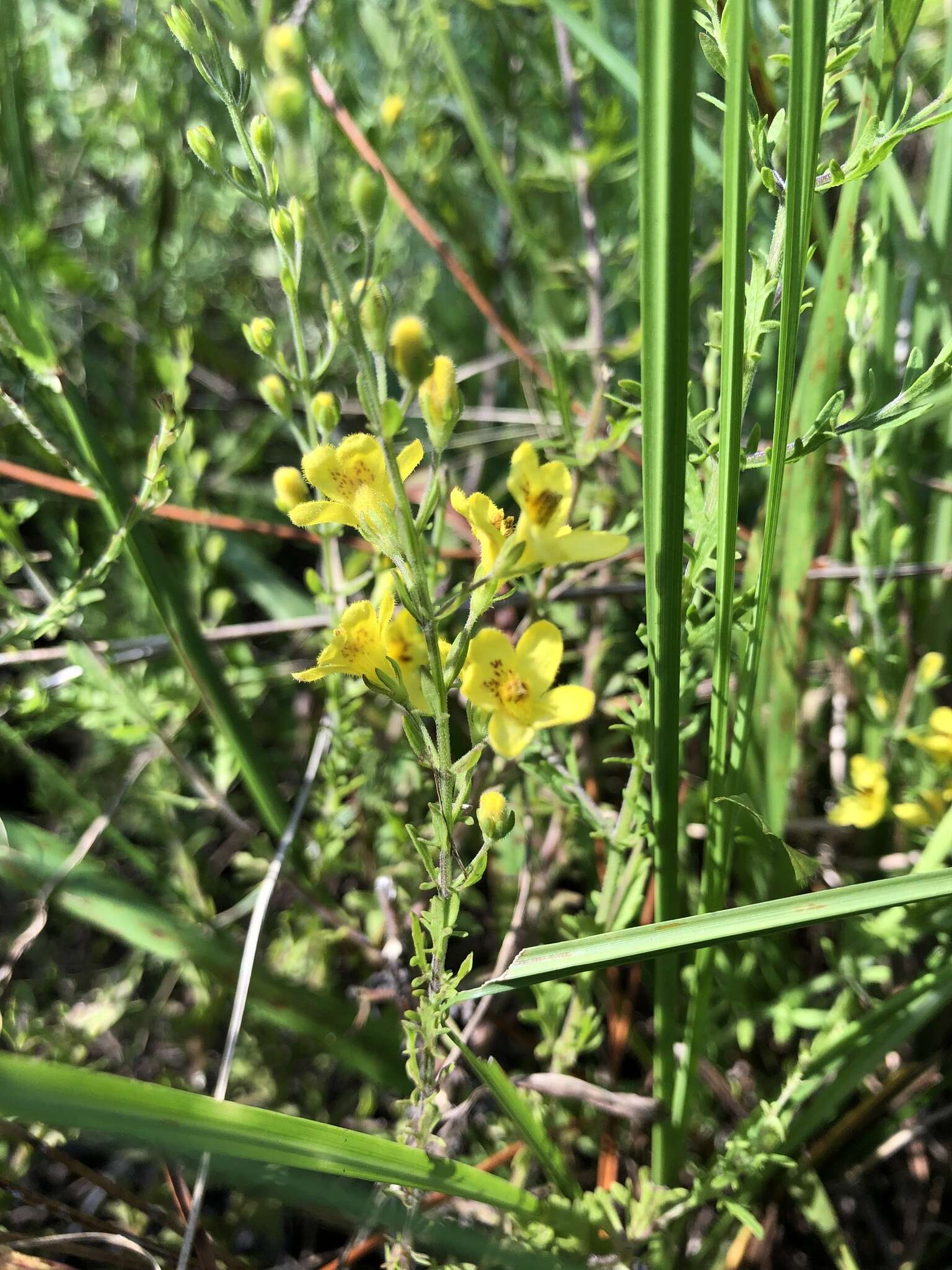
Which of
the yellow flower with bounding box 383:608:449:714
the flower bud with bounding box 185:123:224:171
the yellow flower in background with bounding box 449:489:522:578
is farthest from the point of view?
the flower bud with bounding box 185:123:224:171

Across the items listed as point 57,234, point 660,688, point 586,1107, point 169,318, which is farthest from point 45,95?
point 586,1107

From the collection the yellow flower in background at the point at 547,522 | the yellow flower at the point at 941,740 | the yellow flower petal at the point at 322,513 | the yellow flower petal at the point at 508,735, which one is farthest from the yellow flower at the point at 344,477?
the yellow flower at the point at 941,740

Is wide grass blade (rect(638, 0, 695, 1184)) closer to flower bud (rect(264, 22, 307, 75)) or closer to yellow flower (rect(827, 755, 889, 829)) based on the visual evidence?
flower bud (rect(264, 22, 307, 75))

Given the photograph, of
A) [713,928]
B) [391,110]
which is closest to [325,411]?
[713,928]

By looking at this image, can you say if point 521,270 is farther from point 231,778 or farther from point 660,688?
point 660,688

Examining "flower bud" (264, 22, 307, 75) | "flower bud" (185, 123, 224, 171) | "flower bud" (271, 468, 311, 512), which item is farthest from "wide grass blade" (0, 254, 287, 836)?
"flower bud" (264, 22, 307, 75)

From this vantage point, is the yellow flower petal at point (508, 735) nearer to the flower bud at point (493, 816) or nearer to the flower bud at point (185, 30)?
the flower bud at point (493, 816)
